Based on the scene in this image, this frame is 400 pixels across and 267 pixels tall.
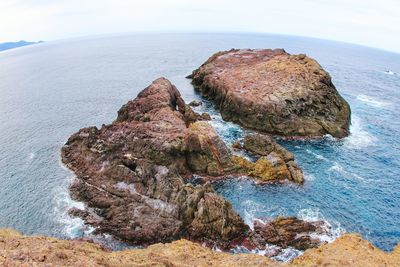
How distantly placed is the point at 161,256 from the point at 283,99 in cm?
5736

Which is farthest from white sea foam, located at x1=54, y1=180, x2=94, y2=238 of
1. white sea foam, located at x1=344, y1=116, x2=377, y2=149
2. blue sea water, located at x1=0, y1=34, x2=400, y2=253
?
white sea foam, located at x1=344, y1=116, x2=377, y2=149

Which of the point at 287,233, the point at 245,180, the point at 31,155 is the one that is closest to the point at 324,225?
the point at 287,233

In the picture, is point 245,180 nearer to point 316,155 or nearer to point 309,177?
point 309,177

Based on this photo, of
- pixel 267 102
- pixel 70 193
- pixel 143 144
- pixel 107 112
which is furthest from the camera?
pixel 107 112

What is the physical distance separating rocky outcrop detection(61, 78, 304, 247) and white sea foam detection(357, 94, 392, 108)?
2676 inches

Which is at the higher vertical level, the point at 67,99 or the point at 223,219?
the point at 67,99

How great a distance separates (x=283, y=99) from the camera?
7844cm

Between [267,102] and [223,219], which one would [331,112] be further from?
[223,219]

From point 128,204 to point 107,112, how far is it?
161ft

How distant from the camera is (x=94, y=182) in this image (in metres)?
52.8

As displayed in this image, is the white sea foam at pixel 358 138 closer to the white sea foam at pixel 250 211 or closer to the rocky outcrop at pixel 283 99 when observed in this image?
the rocky outcrop at pixel 283 99

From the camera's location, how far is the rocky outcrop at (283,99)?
75125mm

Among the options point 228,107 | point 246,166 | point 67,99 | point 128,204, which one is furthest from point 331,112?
point 67,99

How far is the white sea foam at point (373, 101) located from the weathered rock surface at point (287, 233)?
75316mm
